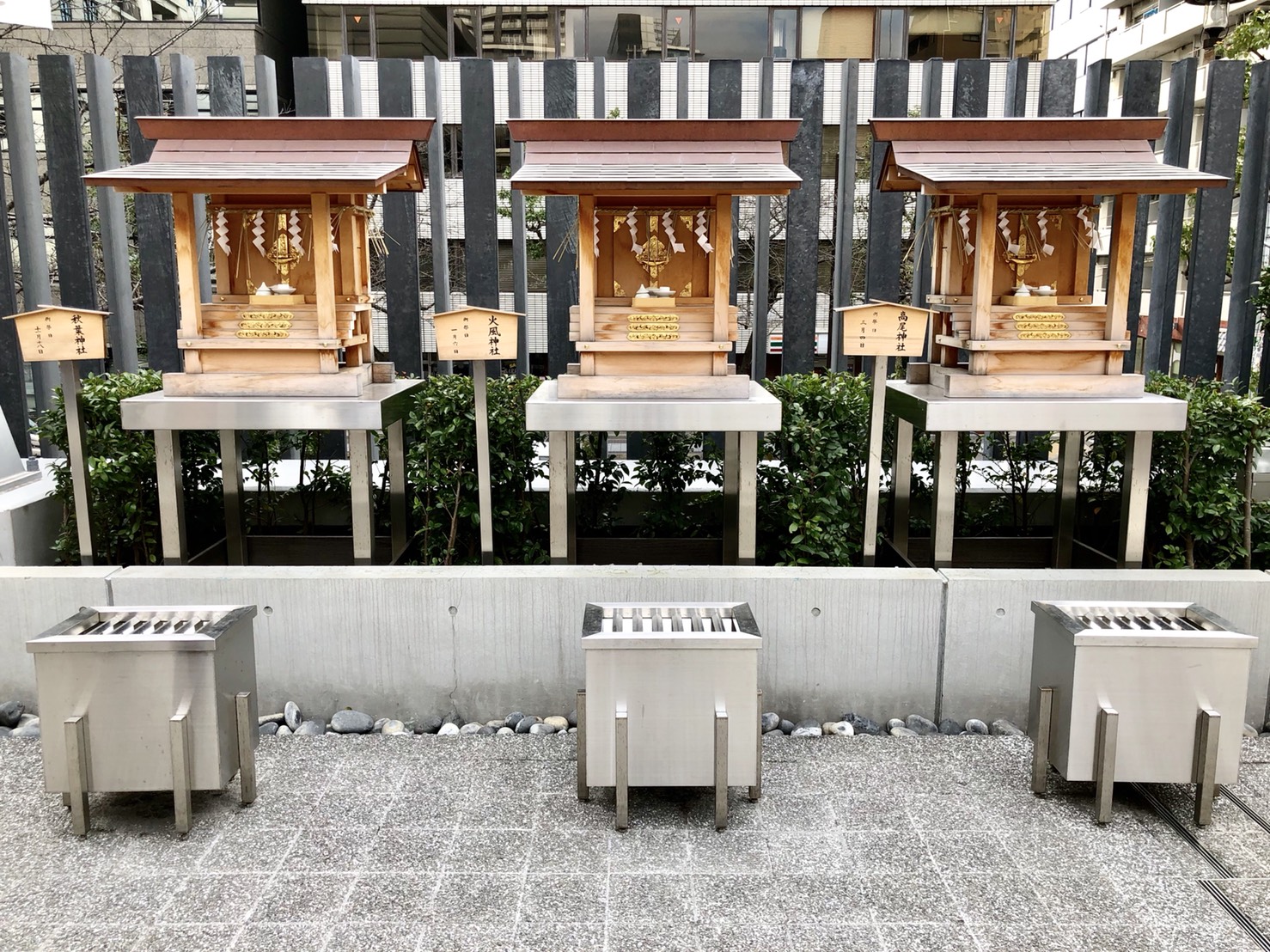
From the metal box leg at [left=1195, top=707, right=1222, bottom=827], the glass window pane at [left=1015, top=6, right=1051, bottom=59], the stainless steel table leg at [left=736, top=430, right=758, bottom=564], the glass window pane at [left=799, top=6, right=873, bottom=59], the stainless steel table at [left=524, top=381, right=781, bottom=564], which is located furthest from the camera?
the glass window pane at [left=1015, top=6, right=1051, bottom=59]

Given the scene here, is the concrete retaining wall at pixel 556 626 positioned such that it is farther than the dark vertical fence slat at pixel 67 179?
No

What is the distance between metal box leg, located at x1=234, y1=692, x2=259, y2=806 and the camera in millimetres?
3693

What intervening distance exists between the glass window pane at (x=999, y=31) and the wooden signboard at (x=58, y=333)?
1497 centimetres

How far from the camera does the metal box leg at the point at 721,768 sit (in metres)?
3.56

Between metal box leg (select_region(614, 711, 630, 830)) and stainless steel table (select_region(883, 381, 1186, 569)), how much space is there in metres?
2.37

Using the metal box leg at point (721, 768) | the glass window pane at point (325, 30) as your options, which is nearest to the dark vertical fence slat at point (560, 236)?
the metal box leg at point (721, 768)

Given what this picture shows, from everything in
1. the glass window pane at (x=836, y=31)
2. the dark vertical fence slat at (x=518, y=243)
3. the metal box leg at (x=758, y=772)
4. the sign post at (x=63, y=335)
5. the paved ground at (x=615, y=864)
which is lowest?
the paved ground at (x=615, y=864)

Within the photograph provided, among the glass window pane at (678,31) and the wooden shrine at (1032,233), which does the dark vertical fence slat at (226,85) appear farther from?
the glass window pane at (678,31)

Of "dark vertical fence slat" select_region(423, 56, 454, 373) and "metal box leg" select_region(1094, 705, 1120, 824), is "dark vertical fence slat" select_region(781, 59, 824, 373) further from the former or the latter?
"metal box leg" select_region(1094, 705, 1120, 824)

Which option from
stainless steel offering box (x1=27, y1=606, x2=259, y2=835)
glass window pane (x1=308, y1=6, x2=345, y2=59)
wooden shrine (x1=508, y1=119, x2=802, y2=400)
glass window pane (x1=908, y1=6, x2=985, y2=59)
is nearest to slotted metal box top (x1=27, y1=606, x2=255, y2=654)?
stainless steel offering box (x1=27, y1=606, x2=259, y2=835)

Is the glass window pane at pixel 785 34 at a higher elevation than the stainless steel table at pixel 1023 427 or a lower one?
higher

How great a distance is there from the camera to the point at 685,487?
6.34m

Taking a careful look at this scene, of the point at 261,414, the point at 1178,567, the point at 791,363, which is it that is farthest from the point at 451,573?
the point at 1178,567

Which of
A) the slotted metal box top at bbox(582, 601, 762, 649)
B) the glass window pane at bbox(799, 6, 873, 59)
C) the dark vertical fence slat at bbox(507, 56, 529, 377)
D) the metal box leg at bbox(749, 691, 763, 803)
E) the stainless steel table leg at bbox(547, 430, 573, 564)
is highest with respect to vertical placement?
the glass window pane at bbox(799, 6, 873, 59)
